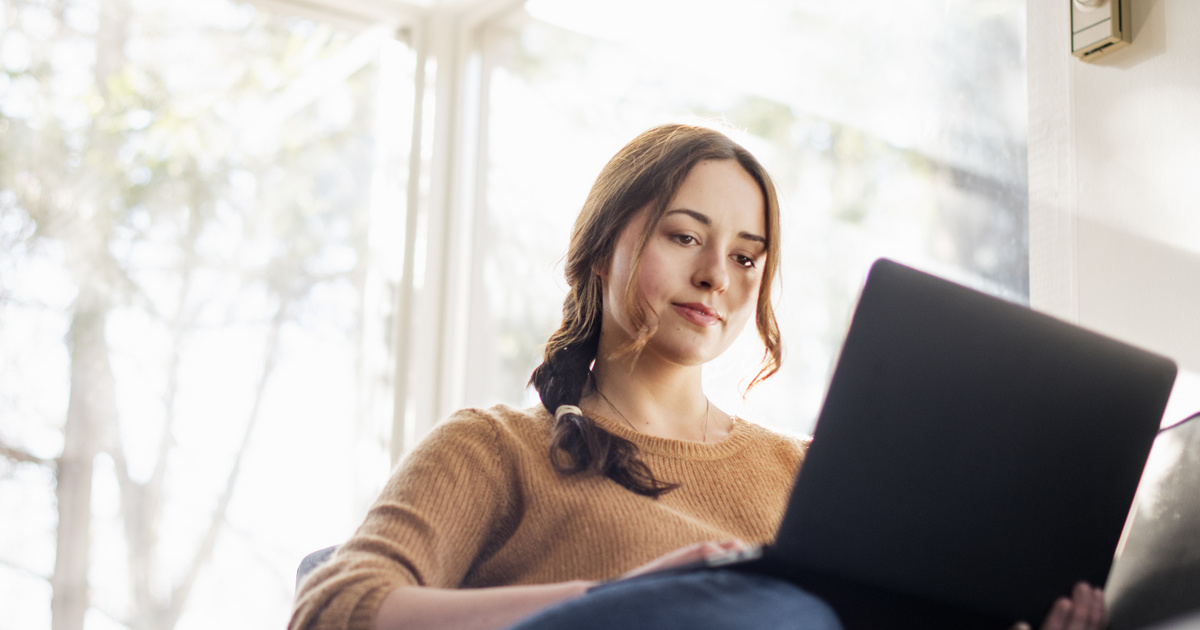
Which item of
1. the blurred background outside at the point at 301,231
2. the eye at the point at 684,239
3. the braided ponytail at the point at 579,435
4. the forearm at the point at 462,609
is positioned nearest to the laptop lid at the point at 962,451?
the forearm at the point at 462,609

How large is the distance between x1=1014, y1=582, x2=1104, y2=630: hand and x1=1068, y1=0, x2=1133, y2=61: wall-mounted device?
84 centimetres

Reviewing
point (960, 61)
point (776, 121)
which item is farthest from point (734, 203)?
point (776, 121)

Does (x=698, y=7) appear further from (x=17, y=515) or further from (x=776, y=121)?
(x=17, y=515)

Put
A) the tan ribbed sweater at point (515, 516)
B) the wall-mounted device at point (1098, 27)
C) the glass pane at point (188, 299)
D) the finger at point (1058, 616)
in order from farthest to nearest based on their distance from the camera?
the glass pane at point (188, 299) < the wall-mounted device at point (1098, 27) < the tan ribbed sweater at point (515, 516) < the finger at point (1058, 616)

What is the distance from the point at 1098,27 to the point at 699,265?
2.27ft

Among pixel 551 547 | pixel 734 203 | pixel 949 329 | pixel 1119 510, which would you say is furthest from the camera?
pixel 734 203

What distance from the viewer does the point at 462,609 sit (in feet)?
2.94

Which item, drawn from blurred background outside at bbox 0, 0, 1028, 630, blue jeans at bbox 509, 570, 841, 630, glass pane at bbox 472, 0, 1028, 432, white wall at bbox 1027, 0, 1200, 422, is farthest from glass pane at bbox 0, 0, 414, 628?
blue jeans at bbox 509, 570, 841, 630

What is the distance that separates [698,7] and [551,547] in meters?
1.69

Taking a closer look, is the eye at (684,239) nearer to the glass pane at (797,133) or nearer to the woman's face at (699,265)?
the woman's face at (699,265)

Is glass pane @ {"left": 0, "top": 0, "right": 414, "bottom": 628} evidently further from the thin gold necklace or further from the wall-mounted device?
the wall-mounted device

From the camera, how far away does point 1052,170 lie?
4.82ft

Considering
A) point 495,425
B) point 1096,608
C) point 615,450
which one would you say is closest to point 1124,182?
point 1096,608

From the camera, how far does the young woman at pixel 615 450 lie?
94 cm
